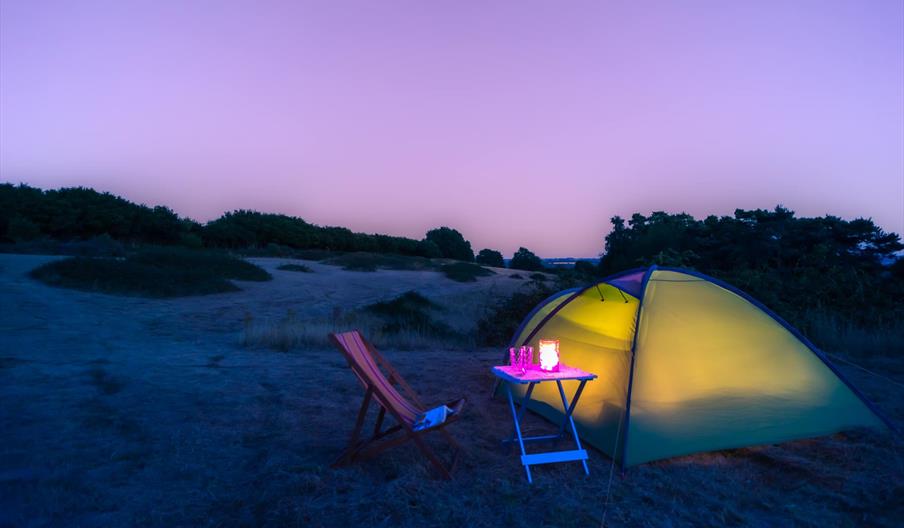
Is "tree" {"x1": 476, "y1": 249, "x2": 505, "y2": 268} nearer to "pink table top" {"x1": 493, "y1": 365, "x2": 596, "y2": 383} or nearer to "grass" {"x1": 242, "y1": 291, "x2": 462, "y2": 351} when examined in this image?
"grass" {"x1": 242, "y1": 291, "x2": 462, "y2": 351}

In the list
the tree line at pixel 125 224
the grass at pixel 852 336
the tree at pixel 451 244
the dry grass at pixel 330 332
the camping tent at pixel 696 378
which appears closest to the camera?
the camping tent at pixel 696 378

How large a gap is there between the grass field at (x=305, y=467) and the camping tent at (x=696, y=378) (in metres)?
0.20

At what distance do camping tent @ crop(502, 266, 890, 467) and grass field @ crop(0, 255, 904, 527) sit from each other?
0.67ft

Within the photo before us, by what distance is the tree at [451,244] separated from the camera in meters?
68.4

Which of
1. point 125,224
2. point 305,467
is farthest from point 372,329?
point 125,224

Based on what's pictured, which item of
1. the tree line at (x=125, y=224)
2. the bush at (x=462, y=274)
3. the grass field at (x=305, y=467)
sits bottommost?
the grass field at (x=305, y=467)

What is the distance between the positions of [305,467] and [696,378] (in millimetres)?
3874

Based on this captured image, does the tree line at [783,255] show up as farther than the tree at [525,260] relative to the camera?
No

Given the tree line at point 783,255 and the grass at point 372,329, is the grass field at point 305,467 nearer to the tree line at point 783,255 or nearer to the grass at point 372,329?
the grass at point 372,329

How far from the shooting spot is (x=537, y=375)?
15.8ft

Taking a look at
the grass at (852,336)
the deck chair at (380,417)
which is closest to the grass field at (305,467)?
the deck chair at (380,417)

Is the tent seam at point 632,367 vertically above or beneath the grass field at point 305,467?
above

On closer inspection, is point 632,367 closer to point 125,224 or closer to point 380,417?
point 380,417

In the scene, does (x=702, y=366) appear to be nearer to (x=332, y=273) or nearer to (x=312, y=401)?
(x=312, y=401)
